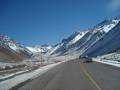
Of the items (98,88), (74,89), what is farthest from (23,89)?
(98,88)

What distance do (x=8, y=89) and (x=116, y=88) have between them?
587 centimetres

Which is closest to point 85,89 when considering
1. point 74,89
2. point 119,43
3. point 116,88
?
point 74,89

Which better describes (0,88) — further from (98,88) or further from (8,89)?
(98,88)

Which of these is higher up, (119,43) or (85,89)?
(119,43)

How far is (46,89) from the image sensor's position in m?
15.6

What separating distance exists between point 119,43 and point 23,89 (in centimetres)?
18617

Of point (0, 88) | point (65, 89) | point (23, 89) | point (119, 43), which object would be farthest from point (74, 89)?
point (119, 43)

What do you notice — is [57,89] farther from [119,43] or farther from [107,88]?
[119,43]

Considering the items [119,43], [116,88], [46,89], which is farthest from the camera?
[119,43]

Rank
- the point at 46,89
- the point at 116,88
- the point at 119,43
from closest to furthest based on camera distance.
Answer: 1. the point at 116,88
2. the point at 46,89
3. the point at 119,43

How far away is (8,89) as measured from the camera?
15320 mm

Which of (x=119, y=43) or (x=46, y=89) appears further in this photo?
(x=119, y=43)

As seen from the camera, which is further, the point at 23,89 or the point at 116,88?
the point at 23,89

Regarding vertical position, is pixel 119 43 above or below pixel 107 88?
above
